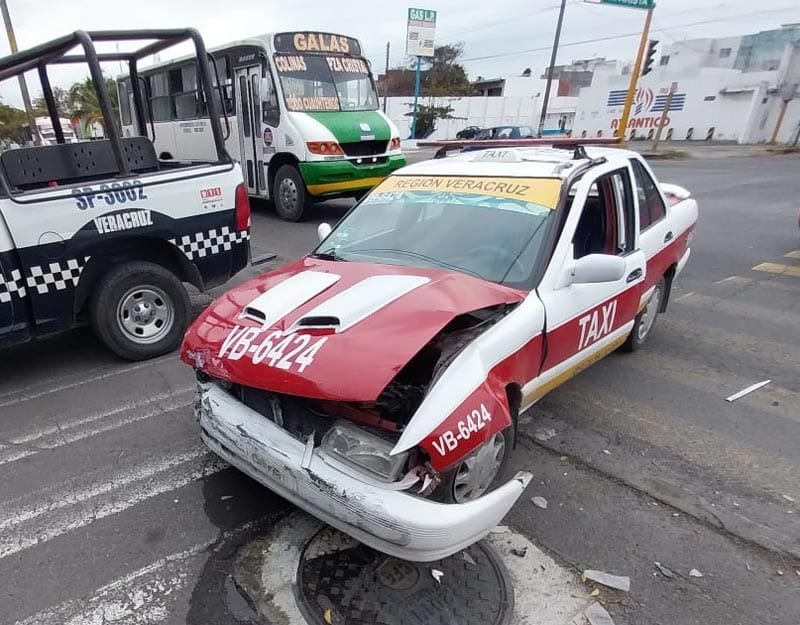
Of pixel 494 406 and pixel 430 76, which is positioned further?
pixel 430 76

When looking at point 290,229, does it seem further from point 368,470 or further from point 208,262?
Result: point 368,470

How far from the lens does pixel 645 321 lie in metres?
4.69

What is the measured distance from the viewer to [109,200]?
4.07 meters

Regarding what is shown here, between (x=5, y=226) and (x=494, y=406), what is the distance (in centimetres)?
357

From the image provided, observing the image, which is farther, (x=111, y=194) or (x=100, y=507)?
(x=111, y=194)

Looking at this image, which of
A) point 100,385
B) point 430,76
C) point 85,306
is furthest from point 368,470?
point 430,76

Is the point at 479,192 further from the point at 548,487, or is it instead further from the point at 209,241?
the point at 209,241

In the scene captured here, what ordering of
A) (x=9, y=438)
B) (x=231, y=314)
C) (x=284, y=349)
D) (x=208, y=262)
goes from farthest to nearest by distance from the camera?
(x=208, y=262) → (x=9, y=438) → (x=231, y=314) → (x=284, y=349)

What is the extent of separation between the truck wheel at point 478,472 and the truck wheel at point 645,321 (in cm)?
236

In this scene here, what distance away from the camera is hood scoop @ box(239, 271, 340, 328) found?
8.55ft

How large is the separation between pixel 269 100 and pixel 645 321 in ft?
25.8

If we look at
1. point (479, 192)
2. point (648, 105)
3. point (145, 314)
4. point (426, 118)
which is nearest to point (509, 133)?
point (426, 118)

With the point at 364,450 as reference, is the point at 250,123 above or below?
above

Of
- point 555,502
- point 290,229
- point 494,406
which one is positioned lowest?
point 290,229
